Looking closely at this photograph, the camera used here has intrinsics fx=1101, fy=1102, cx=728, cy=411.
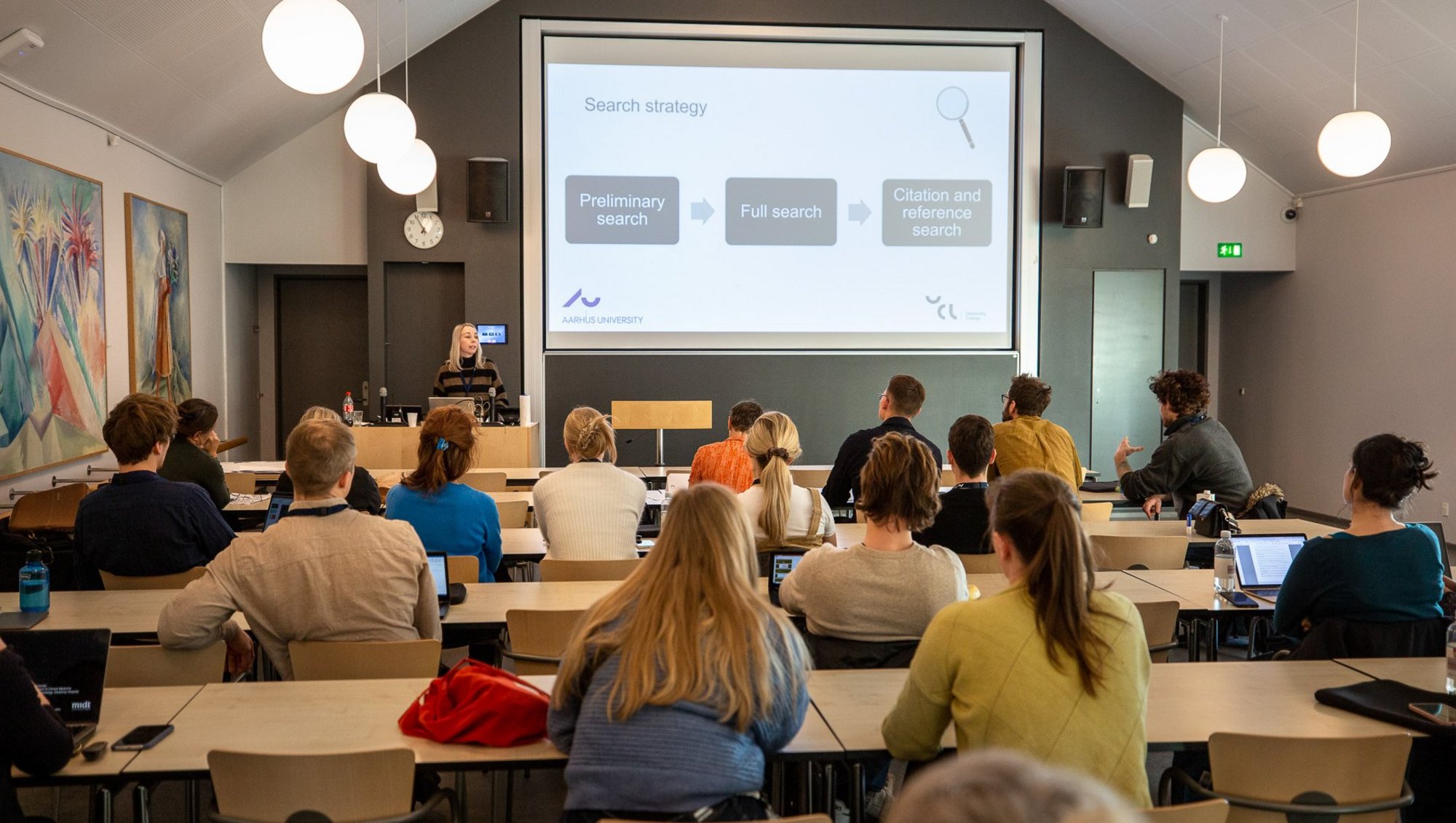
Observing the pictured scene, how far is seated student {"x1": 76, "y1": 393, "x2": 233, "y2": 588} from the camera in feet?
12.0

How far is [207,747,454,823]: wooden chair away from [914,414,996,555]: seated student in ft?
8.07

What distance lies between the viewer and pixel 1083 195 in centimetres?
951

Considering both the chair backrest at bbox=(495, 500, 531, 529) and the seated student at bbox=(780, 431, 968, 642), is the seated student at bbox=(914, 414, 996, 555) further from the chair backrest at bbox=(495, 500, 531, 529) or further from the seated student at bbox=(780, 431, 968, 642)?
the chair backrest at bbox=(495, 500, 531, 529)

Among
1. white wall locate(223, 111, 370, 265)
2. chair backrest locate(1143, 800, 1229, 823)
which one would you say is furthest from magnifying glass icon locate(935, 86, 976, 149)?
chair backrest locate(1143, 800, 1229, 823)

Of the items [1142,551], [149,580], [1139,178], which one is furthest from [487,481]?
[1139,178]

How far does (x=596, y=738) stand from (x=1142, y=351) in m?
9.27

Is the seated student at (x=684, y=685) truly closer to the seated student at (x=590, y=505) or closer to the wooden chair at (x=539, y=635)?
the wooden chair at (x=539, y=635)

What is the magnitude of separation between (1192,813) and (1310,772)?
0.44 meters

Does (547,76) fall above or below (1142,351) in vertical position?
above

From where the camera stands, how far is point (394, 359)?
9.64m

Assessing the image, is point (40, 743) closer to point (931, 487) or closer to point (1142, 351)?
point (931, 487)

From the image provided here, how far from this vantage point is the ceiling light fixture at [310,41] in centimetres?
415

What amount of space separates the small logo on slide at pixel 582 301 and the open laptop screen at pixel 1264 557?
248 inches

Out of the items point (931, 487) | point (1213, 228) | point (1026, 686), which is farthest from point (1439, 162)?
point (1026, 686)
